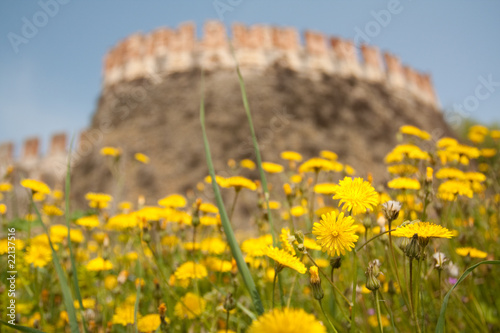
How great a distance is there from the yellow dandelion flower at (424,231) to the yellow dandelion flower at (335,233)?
0.24ft

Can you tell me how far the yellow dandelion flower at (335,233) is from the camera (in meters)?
0.42

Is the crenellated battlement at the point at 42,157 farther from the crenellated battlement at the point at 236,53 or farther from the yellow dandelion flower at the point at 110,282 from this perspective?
the yellow dandelion flower at the point at 110,282

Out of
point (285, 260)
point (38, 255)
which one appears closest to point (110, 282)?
point (38, 255)

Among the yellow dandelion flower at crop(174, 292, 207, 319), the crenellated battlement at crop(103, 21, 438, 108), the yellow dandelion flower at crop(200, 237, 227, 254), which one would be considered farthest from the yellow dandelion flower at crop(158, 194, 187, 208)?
the crenellated battlement at crop(103, 21, 438, 108)

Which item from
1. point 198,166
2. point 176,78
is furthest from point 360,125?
point 176,78

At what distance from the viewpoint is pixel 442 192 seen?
2.73 ft

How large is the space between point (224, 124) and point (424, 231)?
239 inches

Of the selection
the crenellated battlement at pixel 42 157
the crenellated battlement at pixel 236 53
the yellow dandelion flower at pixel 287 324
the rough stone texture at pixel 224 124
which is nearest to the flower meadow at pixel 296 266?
the yellow dandelion flower at pixel 287 324

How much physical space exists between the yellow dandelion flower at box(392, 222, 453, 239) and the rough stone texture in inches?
211

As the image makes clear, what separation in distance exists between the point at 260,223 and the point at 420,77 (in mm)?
9992

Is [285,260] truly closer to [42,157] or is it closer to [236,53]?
[236,53]

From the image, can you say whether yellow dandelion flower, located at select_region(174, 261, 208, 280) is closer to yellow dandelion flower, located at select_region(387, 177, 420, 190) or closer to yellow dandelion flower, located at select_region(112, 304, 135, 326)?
yellow dandelion flower, located at select_region(112, 304, 135, 326)

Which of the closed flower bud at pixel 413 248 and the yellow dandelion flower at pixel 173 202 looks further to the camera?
the yellow dandelion flower at pixel 173 202

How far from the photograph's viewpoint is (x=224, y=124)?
637cm
